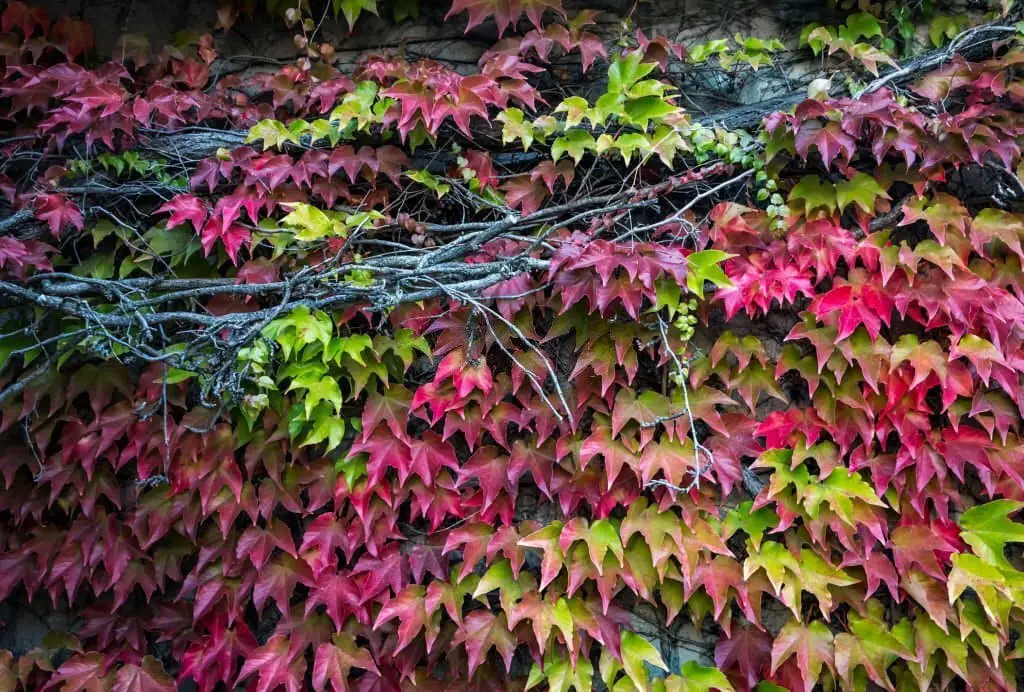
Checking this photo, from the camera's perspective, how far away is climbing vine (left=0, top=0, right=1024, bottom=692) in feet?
6.95

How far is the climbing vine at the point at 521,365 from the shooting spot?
6.95 ft

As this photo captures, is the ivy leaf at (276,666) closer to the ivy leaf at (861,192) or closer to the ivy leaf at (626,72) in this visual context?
the ivy leaf at (626,72)

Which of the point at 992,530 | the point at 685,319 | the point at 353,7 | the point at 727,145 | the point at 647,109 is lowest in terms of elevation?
the point at 992,530

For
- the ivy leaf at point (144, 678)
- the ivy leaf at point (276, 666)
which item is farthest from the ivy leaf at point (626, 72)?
the ivy leaf at point (144, 678)

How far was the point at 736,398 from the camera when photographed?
2281mm

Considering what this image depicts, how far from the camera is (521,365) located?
222 cm

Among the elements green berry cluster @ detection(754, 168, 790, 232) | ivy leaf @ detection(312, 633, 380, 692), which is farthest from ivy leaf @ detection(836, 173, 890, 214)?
ivy leaf @ detection(312, 633, 380, 692)

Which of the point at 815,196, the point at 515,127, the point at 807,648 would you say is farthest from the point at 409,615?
the point at 815,196

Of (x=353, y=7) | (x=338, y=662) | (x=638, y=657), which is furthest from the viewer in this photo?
(x=353, y=7)

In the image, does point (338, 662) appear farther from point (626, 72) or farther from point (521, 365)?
point (626, 72)

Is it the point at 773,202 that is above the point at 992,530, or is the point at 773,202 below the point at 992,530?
above

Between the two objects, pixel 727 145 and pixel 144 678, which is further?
pixel 144 678

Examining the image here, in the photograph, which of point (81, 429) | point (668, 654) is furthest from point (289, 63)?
point (668, 654)

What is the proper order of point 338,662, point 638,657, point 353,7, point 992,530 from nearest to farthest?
point 992,530, point 638,657, point 338,662, point 353,7
